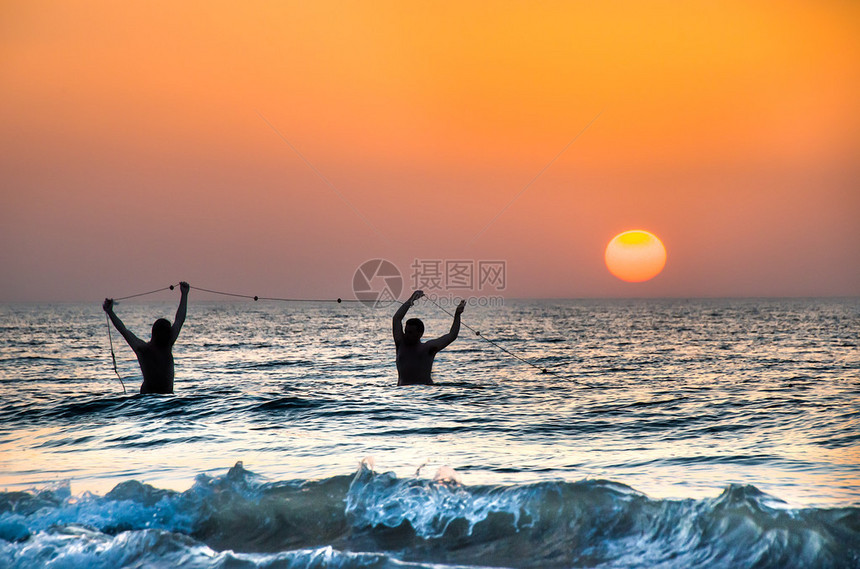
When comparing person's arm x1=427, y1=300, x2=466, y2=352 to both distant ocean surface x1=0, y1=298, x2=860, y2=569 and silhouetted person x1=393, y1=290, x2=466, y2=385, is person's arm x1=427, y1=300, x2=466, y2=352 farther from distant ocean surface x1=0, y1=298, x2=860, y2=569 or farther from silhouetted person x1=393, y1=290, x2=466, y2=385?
distant ocean surface x1=0, y1=298, x2=860, y2=569

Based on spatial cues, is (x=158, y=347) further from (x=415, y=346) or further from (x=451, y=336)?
(x=451, y=336)

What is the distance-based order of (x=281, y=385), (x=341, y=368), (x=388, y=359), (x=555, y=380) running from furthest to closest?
1. (x=388, y=359)
2. (x=341, y=368)
3. (x=555, y=380)
4. (x=281, y=385)

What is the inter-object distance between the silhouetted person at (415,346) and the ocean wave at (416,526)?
4.51 metres

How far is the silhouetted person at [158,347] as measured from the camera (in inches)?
Answer: 373

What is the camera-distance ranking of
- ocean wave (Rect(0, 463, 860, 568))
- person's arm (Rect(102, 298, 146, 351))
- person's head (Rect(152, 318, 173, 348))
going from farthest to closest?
person's head (Rect(152, 318, 173, 348)) < person's arm (Rect(102, 298, 146, 351)) < ocean wave (Rect(0, 463, 860, 568))

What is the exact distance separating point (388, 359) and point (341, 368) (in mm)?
3103

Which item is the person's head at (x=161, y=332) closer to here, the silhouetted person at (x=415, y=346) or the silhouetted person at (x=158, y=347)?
the silhouetted person at (x=158, y=347)

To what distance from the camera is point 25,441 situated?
329 inches

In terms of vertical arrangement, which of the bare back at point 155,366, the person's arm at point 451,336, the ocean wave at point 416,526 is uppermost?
the person's arm at point 451,336

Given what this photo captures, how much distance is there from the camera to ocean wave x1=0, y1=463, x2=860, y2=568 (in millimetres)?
4531

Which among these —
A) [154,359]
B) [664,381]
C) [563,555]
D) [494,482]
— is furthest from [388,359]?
[563,555]

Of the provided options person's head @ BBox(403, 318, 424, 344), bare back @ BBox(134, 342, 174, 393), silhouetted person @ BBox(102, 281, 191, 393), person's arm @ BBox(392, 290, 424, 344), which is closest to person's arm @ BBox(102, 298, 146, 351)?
silhouetted person @ BBox(102, 281, 191, 393)

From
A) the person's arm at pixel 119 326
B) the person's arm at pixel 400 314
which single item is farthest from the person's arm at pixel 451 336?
the person's arm at pixel 119 326

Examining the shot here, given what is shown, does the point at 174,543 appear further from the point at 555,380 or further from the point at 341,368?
the point at 341,368
